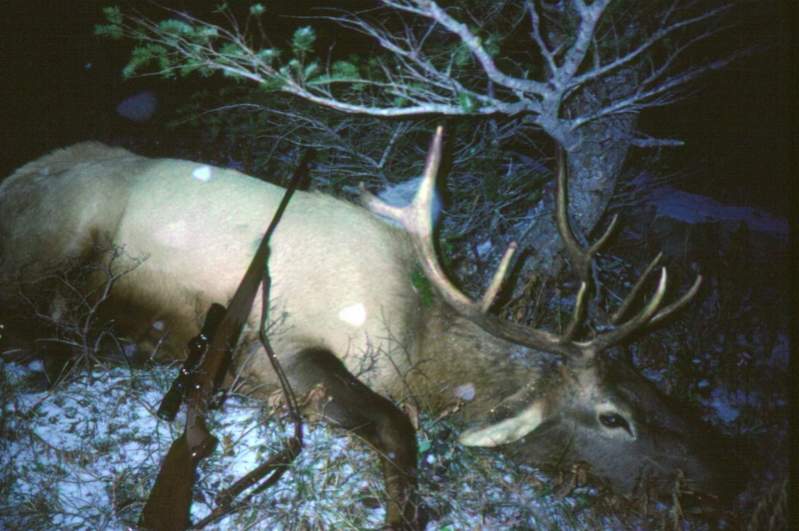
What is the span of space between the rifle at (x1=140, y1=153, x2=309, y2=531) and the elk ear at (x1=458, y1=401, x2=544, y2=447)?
91 centimetres

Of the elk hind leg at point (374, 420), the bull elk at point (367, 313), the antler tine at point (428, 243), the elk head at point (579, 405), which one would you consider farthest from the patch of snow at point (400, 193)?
the elk hind leg at point (374, 420)

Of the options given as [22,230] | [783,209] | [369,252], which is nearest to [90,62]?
[22,230]

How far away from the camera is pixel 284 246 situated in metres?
3.10

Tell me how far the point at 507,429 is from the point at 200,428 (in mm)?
1553

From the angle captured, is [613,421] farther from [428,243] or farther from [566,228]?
[428,243]

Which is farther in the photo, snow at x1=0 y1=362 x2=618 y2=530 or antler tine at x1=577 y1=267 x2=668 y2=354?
antler tine at x1=577 y1=267 x2=668 y2=354

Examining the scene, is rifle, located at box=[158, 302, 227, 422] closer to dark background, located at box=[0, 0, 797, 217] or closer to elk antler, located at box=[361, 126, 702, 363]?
elk antler, located at box=[361, 126, 702, 363]

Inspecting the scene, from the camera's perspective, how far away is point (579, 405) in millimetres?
2656

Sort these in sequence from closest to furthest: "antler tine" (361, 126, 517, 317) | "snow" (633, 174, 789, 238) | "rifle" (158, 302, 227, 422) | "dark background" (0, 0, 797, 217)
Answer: "rifle" (158, 302, 227, 422), "antler tine" (361, 126, 517, 317), "snow" (633, 174, 789, 238), "dark background" (0, 0, 797, 217)

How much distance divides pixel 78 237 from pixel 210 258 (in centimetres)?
107

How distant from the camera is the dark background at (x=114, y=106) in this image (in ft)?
19.3

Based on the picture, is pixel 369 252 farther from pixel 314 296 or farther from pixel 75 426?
pixel 75 426

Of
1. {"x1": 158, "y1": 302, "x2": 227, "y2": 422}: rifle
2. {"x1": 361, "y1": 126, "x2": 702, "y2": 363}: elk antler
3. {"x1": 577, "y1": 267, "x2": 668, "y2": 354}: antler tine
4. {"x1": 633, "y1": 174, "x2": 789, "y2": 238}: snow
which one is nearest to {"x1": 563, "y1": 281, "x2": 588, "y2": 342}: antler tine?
{"x1": 361, "y1": 126, "x2": 702, "y2": 363}: elk antler

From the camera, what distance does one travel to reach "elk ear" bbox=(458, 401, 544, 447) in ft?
8.37
